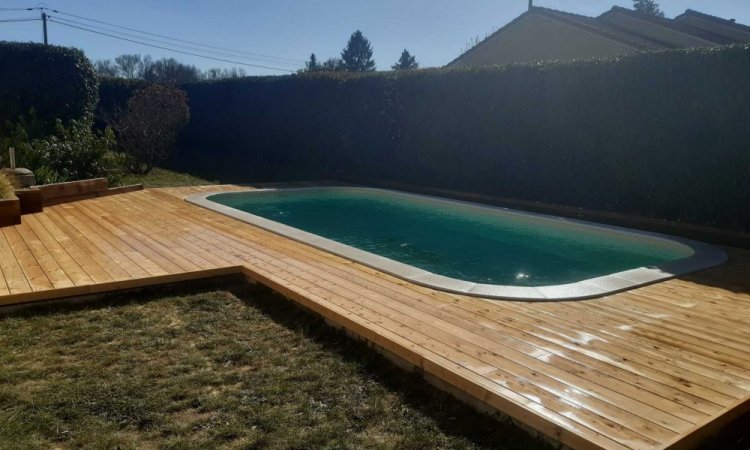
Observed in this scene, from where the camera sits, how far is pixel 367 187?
11703 mm

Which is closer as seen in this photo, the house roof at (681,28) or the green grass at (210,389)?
the green grass at (210,389)

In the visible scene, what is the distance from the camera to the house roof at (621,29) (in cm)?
1425

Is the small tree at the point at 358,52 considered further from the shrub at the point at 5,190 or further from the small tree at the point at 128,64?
the shrub at the point at 5,190

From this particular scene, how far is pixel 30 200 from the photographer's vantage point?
7.34 m

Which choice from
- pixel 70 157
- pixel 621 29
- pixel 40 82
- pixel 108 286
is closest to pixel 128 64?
pixel 40 82

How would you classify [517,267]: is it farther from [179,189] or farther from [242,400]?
[179,189]

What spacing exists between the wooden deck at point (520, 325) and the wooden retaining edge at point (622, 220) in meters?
0.92

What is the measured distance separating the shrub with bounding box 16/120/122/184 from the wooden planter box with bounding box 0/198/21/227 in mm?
2745

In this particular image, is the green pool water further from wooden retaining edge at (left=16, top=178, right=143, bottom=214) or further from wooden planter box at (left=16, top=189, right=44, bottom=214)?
wooden planter box at (left=16, top=189, right=44, bottom=214)

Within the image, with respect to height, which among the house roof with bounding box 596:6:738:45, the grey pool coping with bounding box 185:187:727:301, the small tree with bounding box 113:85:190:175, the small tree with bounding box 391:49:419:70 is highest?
the small tree with bounding box 391:49:419:70

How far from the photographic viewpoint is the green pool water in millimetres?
5984

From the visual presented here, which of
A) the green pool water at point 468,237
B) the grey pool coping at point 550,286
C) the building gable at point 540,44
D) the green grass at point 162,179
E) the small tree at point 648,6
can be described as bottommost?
the green grass at point 162,179

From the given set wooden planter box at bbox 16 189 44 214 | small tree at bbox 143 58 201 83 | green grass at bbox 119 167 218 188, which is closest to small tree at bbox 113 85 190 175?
green grass at bbox 119 167 218 188

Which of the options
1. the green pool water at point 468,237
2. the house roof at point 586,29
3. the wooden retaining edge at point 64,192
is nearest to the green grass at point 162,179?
the wooden retaining edge at point 64,192
